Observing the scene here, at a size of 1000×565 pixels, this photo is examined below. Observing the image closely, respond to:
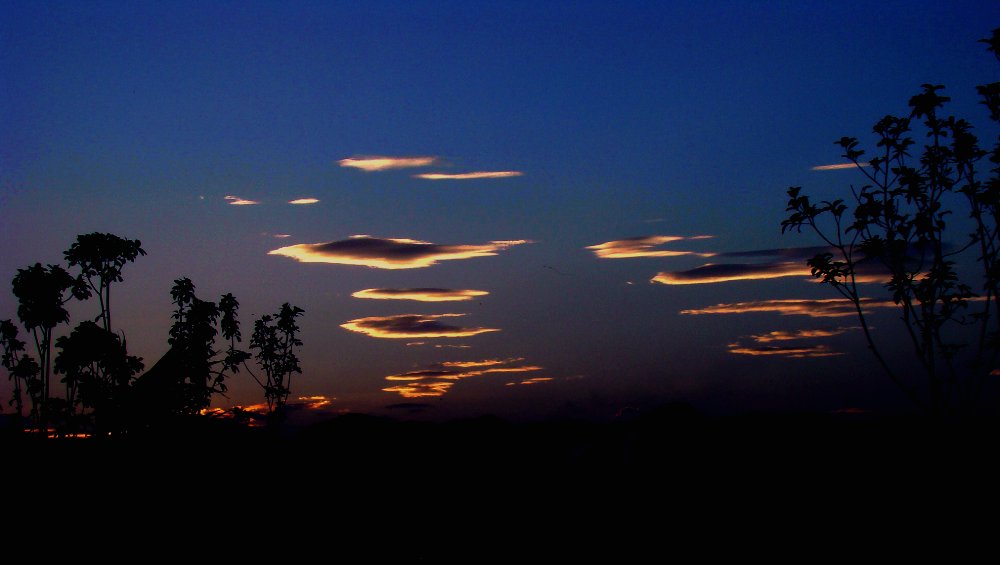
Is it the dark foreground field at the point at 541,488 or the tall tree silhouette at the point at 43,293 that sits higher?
the tall tree silhouette at the point at 43,293

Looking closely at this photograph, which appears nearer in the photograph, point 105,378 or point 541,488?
point 541,488

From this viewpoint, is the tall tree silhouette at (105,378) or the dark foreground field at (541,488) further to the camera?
the tall tree silhouette at (105,378)

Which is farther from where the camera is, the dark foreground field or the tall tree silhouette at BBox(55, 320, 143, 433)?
the tall tree silhouette at BBox(55, 320, 143, 433)

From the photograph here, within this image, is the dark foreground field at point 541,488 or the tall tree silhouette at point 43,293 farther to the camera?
the tall tree silhouette at point 43,293

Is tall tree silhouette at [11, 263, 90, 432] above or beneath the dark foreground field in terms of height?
above

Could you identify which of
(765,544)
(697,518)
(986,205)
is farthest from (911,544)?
(986,205)

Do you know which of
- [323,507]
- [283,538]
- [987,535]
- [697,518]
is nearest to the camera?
[987,535]

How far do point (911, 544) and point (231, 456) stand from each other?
23.8m

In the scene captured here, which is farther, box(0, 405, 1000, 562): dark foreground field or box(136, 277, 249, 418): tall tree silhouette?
box(136, 277, 249, 418): tall tree silhouette

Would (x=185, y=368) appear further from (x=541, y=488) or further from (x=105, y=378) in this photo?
(x=541, y=488)

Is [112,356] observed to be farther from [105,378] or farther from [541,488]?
[541,488]

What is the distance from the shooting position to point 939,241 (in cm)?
2052

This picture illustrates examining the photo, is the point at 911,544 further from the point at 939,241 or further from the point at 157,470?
the point at 157,470

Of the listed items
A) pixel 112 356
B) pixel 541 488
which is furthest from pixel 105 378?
pixel 541 488
